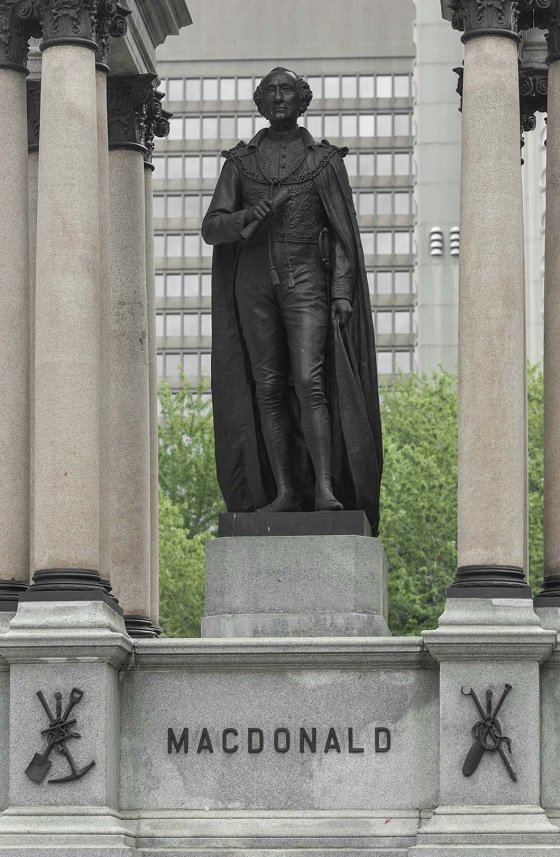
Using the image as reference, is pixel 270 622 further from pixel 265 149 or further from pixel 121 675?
pixel 265 149

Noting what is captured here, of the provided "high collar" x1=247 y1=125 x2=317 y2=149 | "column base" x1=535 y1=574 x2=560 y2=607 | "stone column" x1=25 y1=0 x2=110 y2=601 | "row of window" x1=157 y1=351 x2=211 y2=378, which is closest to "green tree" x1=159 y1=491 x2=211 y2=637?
"high collar" x1=247 y1=125 x2=317 y2=149

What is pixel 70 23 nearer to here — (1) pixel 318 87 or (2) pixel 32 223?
(2) pixel 32 223

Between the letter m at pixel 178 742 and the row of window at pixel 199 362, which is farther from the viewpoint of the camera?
the row of window at pixel 199 362

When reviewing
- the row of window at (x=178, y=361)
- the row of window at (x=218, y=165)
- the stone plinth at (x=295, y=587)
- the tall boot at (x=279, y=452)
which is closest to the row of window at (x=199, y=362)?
the row of window at (x=178, y=361)

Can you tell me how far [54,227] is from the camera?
28.1m

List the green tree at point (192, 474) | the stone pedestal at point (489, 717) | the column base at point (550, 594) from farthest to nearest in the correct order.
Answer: the green tree at point (192, 474)
the column base at point (550, 594)
the stone pedestal at point (489, 717)

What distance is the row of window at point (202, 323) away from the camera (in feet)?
439

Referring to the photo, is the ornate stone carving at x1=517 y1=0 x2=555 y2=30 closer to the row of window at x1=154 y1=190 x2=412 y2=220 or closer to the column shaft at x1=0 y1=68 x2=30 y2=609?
the column shaft at x1=0 y1=68 x2=30 y2=609

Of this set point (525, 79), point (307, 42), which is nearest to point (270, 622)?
point (525, 79)

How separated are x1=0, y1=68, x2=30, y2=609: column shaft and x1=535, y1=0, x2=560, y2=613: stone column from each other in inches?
268

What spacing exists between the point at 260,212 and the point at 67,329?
3.44 metres

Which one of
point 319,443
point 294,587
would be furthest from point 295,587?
point 319,443

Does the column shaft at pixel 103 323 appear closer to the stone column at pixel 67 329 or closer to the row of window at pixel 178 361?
the stone column at pixel 67 329

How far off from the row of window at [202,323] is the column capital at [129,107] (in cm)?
9871
